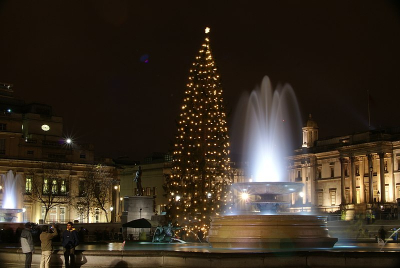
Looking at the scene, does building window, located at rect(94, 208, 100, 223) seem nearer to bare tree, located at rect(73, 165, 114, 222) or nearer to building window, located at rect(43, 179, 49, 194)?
bare tree, located at rect(73, 165, 114, 222)

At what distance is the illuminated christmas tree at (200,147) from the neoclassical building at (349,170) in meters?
44.5

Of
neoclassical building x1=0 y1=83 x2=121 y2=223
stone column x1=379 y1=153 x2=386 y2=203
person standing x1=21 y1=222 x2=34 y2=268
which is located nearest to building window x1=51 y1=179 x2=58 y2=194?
neoclassical building x1=0 y1=83 x2=121 y2=223

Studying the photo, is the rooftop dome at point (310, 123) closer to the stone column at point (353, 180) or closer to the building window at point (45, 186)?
the stone column at point (353, 180)

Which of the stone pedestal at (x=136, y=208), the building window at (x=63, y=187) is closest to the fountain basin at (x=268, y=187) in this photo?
the stone pedestal at (x=136, y=208)

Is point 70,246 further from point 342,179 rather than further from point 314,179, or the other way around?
point 314,179

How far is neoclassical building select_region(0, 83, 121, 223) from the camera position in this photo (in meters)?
76.3

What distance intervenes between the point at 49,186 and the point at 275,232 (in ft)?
202

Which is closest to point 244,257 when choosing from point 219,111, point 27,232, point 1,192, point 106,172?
point 27,232

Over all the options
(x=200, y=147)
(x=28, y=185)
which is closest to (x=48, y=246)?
(x=200, y=147)

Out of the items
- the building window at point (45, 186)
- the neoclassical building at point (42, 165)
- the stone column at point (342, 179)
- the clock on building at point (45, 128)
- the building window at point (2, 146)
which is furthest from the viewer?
the stone column at point (342, 179)

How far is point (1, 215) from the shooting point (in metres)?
51.6

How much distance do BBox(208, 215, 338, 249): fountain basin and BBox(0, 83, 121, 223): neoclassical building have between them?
55612 millimetres

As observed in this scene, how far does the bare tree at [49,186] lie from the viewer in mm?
76375

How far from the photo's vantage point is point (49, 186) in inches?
3061
